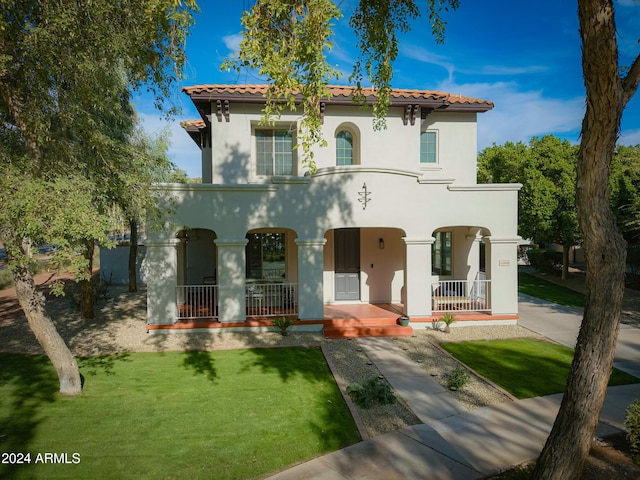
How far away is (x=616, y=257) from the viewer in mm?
4277

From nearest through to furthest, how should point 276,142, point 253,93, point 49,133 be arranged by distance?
1. point 49,133
2. point 253,93
3. point 276,142

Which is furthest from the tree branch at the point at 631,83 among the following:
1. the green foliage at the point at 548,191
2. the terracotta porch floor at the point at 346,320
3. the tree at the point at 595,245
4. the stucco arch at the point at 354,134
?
the green foliage at the point at 548,191

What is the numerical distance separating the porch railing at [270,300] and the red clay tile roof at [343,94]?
6659 millimetres

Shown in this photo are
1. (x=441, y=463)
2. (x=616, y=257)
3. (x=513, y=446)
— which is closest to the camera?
(x=616, y=257)

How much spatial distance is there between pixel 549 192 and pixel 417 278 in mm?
13288

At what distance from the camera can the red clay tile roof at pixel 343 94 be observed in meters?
12.4

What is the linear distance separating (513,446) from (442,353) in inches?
174

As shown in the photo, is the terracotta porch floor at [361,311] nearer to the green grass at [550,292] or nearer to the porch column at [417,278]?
the porch column at [417,278]

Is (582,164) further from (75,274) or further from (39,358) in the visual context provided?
(39,358)

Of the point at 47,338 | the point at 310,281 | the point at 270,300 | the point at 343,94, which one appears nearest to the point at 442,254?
the point at 310,281

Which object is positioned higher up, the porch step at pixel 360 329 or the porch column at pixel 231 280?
the porch column at pixel 231 280

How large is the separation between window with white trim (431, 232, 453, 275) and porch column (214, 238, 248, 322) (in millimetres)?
8369

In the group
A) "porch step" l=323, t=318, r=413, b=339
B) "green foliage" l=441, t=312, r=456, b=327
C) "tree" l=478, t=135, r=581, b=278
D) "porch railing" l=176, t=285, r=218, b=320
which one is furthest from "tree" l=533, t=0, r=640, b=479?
"tree" l=478, t=135, r=581, b=278

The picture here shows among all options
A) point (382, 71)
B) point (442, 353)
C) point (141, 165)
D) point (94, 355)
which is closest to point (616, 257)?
point (382, 71)
